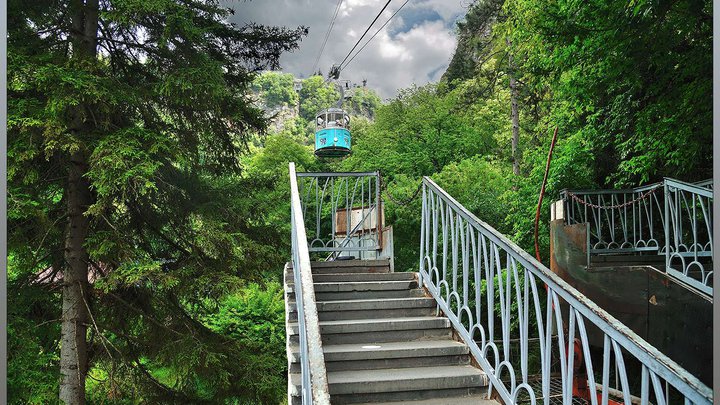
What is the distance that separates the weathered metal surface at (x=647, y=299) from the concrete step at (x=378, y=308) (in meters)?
2.00

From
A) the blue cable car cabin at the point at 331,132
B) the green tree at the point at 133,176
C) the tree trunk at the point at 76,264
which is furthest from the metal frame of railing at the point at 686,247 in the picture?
the tree trunk at the point at 76,264

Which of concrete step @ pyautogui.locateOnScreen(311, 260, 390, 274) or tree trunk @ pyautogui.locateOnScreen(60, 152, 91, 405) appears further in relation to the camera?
tree trunk @ pyautogui.locateOnScreen(60, 152, 91, 405)

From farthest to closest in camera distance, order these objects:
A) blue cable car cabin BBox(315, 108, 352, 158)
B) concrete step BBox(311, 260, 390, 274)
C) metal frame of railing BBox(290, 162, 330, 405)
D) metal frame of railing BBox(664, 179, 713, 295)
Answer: blue cable car cabin BBox(315, 108, 352, 158) < metal frame of railing BBox(664, 179, 713, 295) < concrete step BBox(311, 260, 390, 274) < metal frame of railing BBox(290, 162, 330, 405)

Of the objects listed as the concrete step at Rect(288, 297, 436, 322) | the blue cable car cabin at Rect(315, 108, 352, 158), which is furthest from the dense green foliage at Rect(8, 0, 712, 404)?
the concrete step at Rect(288, 297, 436, 322)

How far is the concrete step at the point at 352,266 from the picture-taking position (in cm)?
369

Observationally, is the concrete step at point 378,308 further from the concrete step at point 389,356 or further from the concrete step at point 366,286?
the concrete step at point 389,356

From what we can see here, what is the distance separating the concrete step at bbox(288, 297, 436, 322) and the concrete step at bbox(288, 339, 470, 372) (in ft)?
1.16

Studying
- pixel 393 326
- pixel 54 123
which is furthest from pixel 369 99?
pixel 393 326

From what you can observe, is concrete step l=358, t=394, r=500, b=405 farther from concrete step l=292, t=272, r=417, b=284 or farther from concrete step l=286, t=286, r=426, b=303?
concrete step l=292, t=272, r=417, b=284

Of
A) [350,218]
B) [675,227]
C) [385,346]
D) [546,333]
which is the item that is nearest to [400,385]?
[385,346]

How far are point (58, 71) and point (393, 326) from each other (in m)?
2.92

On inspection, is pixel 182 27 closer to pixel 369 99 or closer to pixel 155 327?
pixel 155 327

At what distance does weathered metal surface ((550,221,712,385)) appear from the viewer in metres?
3.73

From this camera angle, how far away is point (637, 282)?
4.18 meters
